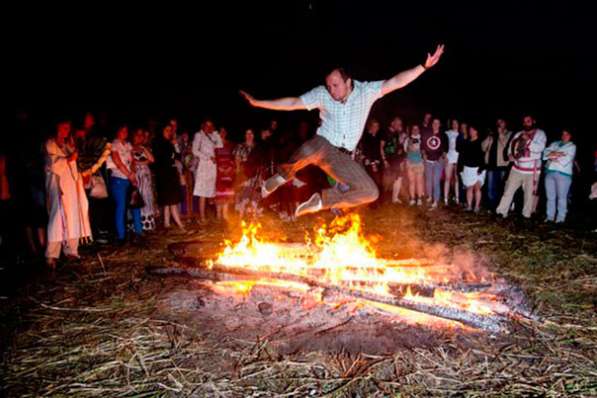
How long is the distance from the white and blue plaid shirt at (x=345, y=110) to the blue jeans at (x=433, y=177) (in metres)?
6.37

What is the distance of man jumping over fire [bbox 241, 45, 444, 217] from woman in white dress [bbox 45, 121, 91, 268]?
2.71 meters

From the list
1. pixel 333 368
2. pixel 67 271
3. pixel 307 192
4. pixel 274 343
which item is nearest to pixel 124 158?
pixel 67 271

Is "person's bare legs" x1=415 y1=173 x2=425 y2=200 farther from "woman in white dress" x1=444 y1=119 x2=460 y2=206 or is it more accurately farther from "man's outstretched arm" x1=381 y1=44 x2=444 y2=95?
"man's outstretched arm" x1=381 y1=44 x2=444 y2=95

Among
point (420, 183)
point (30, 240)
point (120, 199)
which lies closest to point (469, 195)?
point (420, 183)

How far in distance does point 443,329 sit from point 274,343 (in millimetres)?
1596

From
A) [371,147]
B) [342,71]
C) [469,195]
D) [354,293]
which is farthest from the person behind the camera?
[469,195]

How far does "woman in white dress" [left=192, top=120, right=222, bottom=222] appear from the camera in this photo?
9.62 metres

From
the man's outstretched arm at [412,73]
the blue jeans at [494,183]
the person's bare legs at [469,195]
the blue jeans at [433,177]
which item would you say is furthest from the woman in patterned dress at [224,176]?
the blue jeans at [494,183]

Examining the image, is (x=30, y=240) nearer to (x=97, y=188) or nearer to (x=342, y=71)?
(x=97, y=188)

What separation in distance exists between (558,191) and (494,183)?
6.22 ft

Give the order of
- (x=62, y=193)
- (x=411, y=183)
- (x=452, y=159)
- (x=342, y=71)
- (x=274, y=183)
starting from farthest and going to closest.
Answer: (x=411, y=183) < (x=452, y=159) < (x=62, y=193) < (x=274, y=183) < (x=342, y=71)

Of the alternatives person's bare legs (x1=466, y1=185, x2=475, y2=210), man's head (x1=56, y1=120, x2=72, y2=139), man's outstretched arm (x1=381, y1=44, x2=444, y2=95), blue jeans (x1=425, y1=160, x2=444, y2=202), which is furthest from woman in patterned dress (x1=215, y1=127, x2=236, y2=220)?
person's bare legs (x1=466, y1=185, x2=475, y2=210)

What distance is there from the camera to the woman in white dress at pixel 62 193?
6.23m

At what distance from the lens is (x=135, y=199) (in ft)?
26.3
